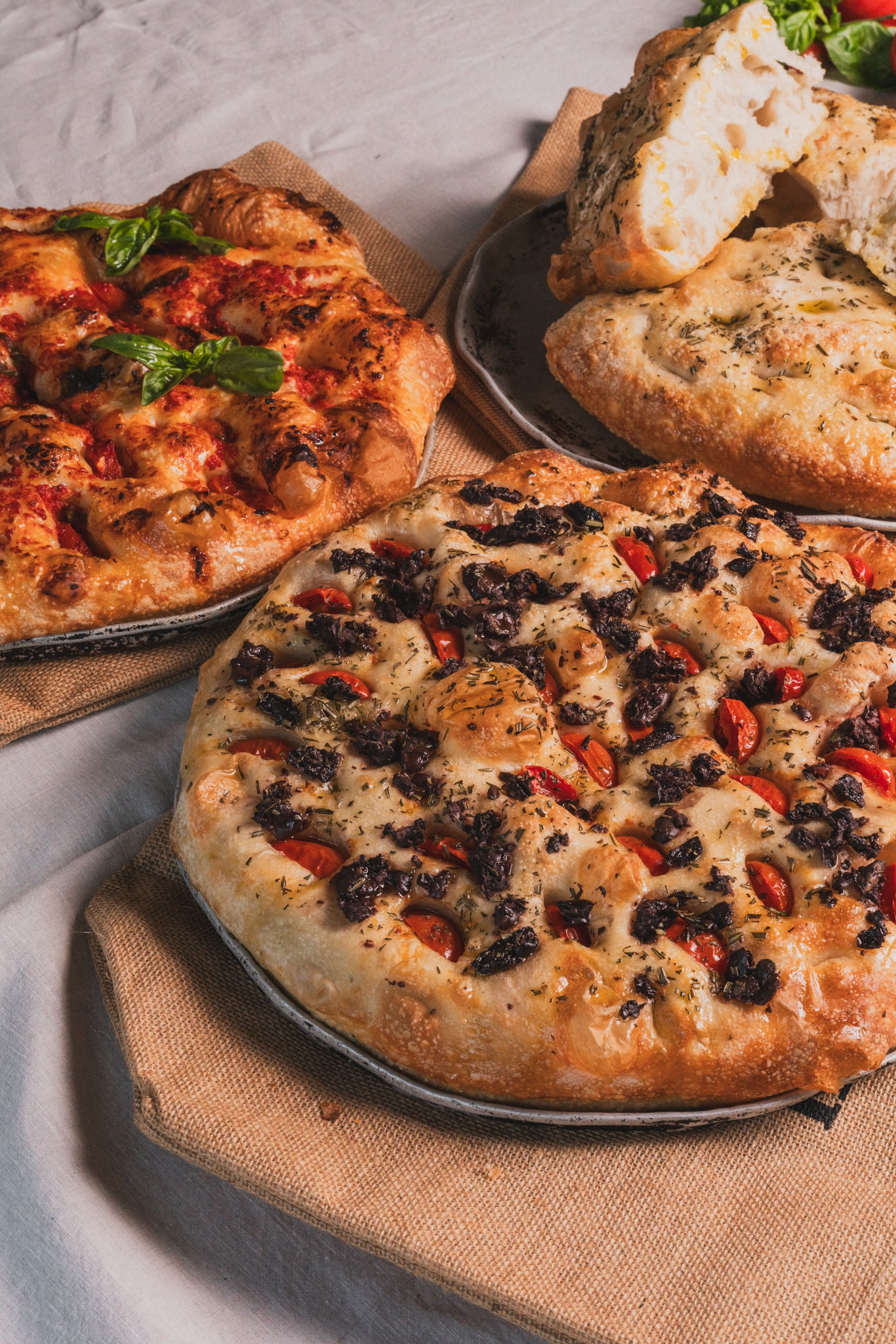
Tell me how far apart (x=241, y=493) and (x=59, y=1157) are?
214 cm

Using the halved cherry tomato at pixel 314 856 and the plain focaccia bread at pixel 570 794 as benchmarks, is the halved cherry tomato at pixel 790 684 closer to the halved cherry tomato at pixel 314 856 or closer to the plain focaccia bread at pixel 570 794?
the plain focaccia bread at pixel 570 794

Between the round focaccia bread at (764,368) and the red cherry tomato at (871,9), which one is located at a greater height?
the red cherry tomato at (871,9)

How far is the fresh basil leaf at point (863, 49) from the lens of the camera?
6609mm

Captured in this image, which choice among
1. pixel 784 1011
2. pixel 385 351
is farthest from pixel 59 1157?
pixel 385 351

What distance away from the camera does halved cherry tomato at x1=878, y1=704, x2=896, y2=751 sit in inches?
126

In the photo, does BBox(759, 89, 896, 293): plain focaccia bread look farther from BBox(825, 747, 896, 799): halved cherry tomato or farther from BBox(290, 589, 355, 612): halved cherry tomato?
BBox(290, 589, 355, 612): halved cherry tomato

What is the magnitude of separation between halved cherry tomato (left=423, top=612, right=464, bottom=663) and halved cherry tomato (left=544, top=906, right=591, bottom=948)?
2.72 ft

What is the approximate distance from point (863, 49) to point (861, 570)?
4.36 metres

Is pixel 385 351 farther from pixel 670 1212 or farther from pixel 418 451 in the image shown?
pixel 670 1212

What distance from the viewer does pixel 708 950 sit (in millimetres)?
2846

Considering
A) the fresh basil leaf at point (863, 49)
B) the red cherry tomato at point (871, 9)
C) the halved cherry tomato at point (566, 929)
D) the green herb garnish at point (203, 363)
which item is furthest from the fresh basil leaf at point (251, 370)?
the red cherry tomato at point (871, 9)

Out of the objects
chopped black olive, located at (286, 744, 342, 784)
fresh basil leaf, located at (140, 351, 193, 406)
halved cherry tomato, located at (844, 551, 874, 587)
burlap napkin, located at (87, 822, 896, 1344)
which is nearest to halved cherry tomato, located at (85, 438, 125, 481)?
fresh basil leaf, located at (140, 351, 193, 406)

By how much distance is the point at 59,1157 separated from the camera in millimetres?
3166

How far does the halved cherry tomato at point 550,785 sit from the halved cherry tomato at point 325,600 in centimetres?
79
